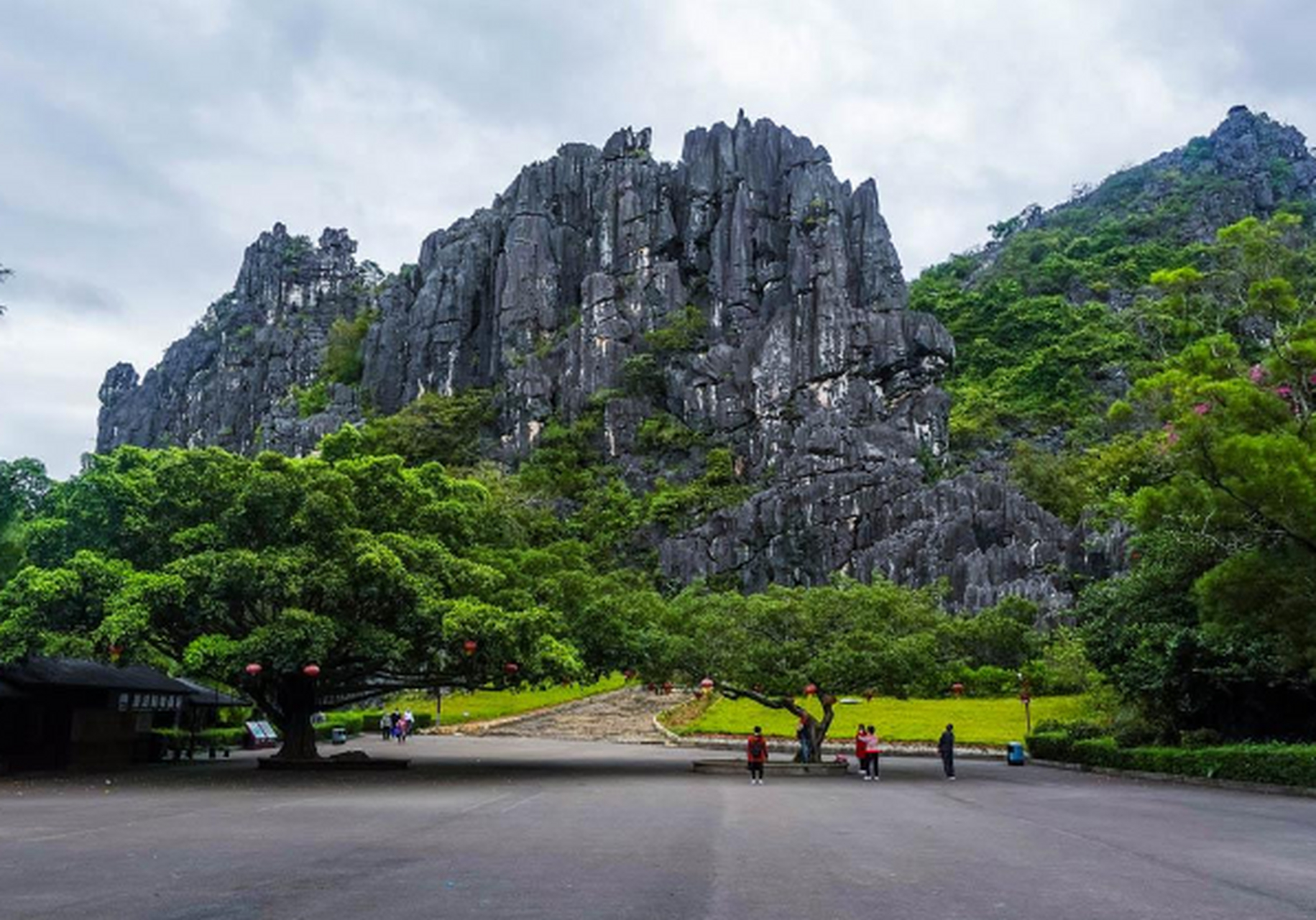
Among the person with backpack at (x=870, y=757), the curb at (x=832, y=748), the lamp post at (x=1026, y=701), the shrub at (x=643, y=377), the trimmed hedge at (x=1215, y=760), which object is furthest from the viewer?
the shrub at (x=643, y=377)

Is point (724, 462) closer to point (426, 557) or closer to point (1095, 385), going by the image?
point (1095, 385)

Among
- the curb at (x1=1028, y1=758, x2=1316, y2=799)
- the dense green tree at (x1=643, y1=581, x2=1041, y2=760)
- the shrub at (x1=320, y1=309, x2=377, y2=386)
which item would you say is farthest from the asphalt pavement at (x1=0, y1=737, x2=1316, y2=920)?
the shrub at (x1=320, y1=309, x2=377, y2=386)

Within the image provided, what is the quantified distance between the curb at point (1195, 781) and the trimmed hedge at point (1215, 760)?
2.6 inches

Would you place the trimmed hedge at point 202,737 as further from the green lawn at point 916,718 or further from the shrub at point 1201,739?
the shrub at point 1201,739

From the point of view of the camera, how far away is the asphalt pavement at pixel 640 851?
7.45 meters

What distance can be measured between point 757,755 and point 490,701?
31.7 meters

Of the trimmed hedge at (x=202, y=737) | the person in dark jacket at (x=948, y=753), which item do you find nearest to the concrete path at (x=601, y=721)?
the trimmed hedge at (x=202, y=737)

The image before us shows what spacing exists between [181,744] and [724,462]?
167 ft

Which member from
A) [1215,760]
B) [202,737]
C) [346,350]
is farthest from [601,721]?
[346,350]

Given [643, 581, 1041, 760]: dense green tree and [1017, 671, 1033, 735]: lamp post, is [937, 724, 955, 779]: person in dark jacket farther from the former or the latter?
[1017, 671, 1033, 735]: lamp post

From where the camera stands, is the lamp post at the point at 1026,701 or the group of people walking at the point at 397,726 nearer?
the lamp post at the point at 1026,701

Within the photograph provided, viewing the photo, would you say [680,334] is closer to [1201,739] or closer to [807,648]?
[807,648]

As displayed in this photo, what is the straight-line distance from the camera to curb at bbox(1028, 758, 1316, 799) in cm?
1798

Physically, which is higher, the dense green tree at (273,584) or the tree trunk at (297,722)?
the dense green tree at (273,584)
